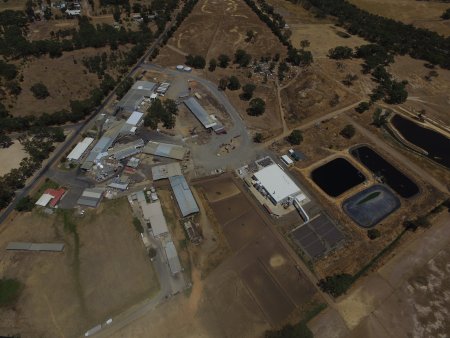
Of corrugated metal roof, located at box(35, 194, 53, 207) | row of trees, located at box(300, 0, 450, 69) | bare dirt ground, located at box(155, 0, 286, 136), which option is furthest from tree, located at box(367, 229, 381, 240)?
row of trees, located at box(300, 0, 450, 69)

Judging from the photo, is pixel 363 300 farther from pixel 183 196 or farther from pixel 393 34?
pixel 393 34

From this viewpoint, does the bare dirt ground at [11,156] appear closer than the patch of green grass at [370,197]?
No

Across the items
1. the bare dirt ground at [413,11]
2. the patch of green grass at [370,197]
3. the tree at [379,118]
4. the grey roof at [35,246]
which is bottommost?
the grey roof at [35,246]

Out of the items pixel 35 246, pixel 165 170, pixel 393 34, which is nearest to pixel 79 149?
pixel 165 170

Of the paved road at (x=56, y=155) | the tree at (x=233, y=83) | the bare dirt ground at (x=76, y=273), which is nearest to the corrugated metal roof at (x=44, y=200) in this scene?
the bare dirt ground at (x=76, y=273)

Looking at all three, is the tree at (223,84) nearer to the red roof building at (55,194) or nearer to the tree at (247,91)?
the tree at (247,91)

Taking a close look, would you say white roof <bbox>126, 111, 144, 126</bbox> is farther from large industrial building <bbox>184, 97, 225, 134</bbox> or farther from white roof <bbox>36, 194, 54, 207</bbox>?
white roof <bbox>36, 194, 54, 207</bbox>
